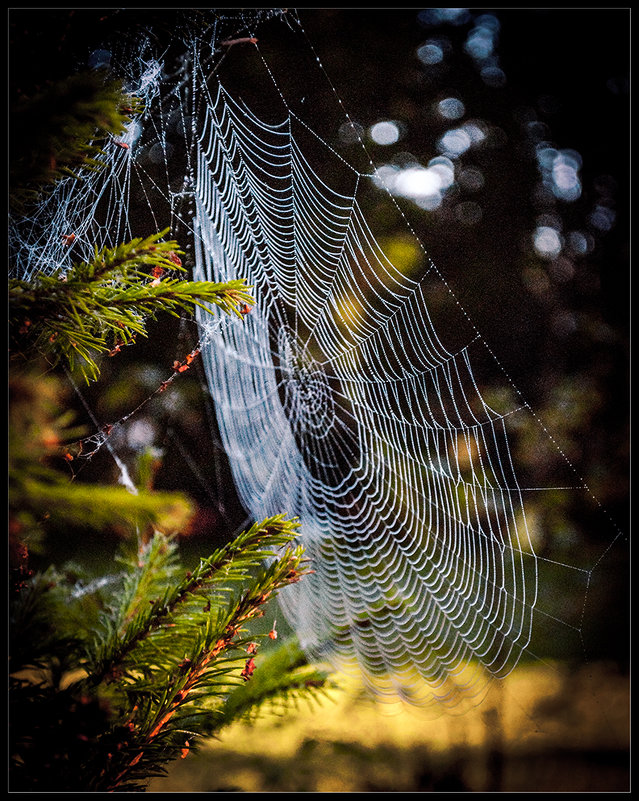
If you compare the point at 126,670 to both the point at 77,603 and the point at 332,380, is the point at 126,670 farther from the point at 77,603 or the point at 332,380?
the point at 332,380

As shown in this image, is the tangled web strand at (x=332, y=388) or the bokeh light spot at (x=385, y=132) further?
the bokeh light spot at (x=385, y=132)

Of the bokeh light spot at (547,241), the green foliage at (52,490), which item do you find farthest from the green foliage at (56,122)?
the bokeh light spot at (547,241)

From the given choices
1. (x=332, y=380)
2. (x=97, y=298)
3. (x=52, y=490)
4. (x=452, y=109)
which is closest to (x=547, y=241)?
(x=452, y=109)

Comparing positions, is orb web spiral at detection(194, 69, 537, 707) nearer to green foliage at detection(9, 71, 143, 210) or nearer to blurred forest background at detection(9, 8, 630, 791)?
blurred forest background at detection(9, 8, 630, 791)

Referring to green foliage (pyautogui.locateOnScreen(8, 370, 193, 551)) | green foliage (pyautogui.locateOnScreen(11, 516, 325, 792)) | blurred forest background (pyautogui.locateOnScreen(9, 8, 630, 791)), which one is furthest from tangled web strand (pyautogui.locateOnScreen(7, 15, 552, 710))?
green foliage (pyautogui.locateOnScreen(8, 370, 193, 551))

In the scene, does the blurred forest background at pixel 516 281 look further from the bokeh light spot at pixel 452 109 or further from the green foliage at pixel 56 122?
the green foliage at pixel 56 122

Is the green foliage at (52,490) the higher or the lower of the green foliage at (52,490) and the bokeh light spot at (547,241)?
the lower
